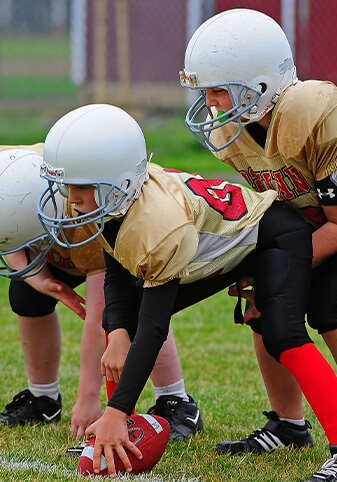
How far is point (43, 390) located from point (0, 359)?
1030mm

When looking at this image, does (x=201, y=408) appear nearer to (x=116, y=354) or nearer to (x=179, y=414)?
(x=179, y=414)

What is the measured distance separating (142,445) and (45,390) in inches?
41.4

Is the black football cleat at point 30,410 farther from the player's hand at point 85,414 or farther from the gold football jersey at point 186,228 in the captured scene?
the gold football jersey at point 186,228

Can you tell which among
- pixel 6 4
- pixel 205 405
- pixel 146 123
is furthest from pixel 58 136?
pixel 6 4

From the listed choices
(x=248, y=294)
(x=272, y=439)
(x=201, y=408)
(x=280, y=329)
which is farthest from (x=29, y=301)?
(x=280, y=329)

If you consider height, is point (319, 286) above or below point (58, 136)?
below

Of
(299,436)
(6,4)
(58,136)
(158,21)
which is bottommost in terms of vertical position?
(6,4)

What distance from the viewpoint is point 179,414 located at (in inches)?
143

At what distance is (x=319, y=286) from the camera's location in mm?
3217

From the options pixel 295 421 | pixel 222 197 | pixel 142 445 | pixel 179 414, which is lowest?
pixel 179 414

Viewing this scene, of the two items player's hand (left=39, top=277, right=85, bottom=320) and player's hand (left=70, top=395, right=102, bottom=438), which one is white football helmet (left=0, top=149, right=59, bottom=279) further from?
player's hand (left=70, top=395, right=102, bottom=438)

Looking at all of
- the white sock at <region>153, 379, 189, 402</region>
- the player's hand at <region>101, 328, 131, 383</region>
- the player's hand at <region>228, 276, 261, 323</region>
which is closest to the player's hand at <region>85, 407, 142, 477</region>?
the player's hand at <region>101, 328, 131, 383</region>

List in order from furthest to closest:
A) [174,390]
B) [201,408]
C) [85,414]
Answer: [201,408]
[174,390]
[85,414]

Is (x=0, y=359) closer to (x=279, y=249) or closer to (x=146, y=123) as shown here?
(x=279, y=249)
